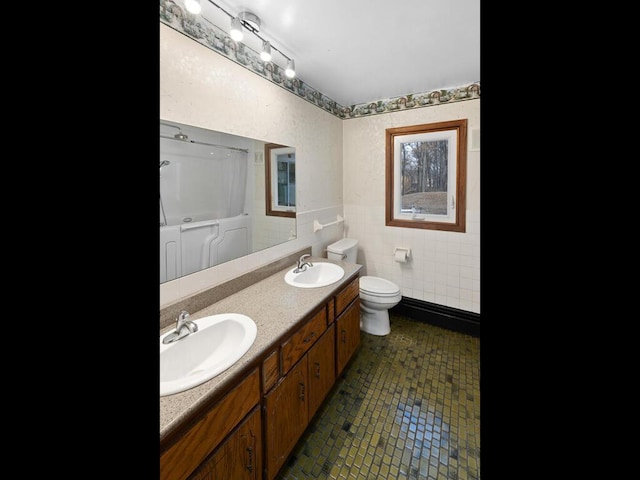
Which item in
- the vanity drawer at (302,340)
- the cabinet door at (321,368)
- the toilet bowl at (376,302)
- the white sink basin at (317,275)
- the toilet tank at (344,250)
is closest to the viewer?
the vanity drawer at (302,340)

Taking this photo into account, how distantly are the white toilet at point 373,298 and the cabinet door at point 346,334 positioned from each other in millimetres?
412

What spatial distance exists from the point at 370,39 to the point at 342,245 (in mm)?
1625

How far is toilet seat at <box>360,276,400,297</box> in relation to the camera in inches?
99.6

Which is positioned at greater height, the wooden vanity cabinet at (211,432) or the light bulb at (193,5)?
the light bulb at (193,5)

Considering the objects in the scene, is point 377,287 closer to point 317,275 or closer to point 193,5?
point 317,275

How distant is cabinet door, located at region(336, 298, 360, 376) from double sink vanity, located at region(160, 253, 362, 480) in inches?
0.5

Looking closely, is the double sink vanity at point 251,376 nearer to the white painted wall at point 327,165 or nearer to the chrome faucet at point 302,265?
the chrome faucet at point 302,265

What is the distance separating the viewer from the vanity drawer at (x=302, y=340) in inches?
53.0

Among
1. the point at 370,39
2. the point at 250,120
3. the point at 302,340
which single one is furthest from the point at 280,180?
the point at 302,340

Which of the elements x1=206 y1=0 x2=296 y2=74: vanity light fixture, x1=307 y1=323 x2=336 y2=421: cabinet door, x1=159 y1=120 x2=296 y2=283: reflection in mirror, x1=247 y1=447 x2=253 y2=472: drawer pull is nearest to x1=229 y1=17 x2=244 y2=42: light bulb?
x1=206 y1=0 x2=296 y2=74: vanity light fixture

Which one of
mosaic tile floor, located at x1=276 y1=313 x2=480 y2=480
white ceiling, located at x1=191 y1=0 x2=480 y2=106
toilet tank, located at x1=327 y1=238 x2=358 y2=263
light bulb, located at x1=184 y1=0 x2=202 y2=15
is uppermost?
white ceiling, located at x1=191 y1=0 x2=480 y2=106

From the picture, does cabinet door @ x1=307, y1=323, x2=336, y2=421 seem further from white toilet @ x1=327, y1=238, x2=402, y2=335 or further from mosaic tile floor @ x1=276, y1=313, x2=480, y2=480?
white toilet @ x1=327, y1=238, x2=402, y2=335

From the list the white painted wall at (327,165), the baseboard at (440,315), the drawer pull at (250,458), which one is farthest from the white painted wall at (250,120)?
the baseboard at (440,315)
